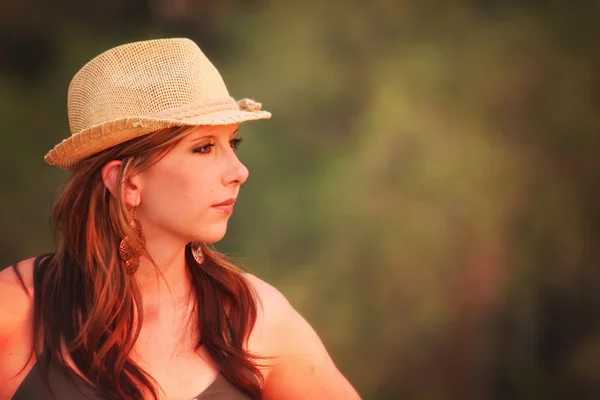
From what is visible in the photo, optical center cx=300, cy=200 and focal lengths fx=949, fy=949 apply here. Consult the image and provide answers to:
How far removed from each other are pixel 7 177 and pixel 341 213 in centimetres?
164

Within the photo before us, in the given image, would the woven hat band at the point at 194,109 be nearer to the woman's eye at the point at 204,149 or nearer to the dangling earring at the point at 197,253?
the woman's eye at the point at 204,149

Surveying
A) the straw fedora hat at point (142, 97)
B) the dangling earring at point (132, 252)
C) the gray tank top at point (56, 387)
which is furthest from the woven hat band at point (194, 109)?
the gray tank top at point (56, 387)

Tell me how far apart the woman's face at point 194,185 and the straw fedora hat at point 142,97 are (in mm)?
70

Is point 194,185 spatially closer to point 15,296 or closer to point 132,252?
point 132,252

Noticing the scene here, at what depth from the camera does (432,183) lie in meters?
4.83

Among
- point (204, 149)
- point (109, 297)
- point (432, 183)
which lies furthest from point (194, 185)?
point (432, 183)

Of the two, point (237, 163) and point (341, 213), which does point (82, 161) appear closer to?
point (237, 163)

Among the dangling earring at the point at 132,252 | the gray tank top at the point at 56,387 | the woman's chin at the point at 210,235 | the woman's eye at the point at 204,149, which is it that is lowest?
the gray tank top at the point at 56,387

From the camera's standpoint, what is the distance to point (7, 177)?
452 cm

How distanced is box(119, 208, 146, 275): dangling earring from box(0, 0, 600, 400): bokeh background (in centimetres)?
236

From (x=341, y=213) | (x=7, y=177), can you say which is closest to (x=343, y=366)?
(x=341, y=213)

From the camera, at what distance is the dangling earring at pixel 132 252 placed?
2389 mm

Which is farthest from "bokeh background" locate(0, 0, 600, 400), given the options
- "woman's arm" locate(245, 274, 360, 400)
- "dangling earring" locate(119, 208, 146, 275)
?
"dangling earring" locate(119, 208, 146, 275)

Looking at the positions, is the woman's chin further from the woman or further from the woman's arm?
the woman's arm
